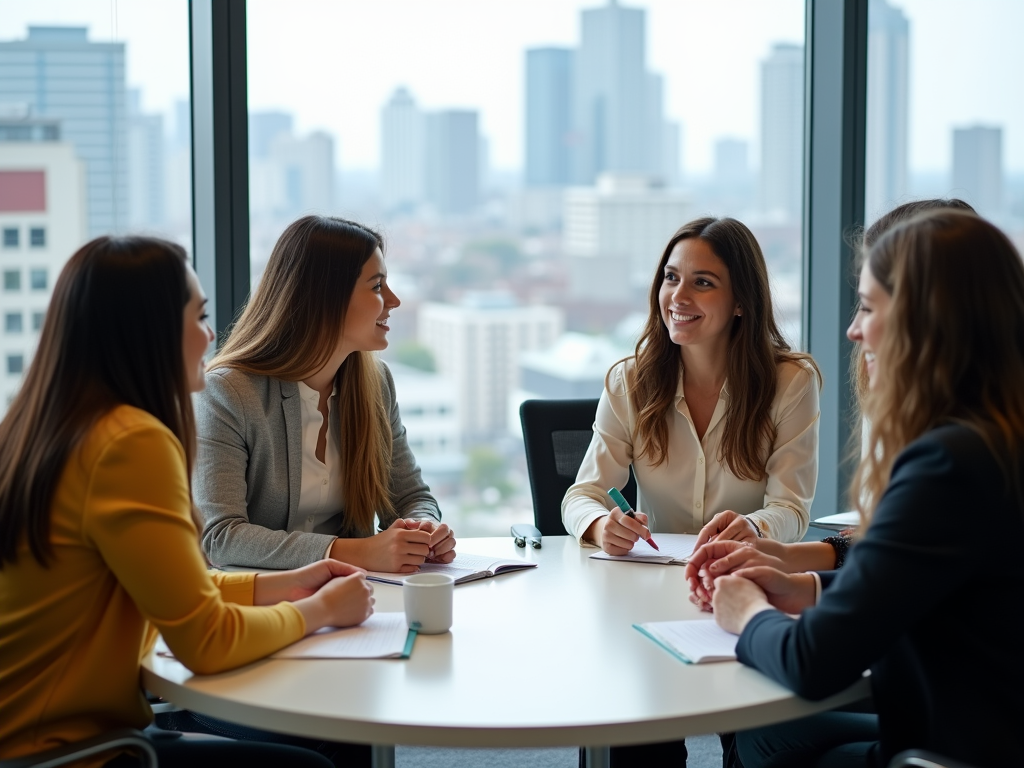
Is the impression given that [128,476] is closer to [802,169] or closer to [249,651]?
[249,651]

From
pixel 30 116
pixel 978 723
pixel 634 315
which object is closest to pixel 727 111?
pixel 634 315

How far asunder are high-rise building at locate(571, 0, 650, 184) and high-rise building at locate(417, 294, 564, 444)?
1.76 ft

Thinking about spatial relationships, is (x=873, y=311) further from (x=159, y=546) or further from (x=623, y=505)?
(x=159, y=546)

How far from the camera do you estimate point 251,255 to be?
3080 mm

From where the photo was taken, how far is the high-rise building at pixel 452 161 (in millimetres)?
3588

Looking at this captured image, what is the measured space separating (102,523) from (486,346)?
2401 mm

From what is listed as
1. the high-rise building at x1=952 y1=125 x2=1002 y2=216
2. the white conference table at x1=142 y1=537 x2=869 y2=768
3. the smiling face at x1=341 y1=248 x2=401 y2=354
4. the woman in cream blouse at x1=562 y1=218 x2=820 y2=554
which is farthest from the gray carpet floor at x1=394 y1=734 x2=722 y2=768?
the high-rise building at x1=952 y1=125 x2=1002 y2=216

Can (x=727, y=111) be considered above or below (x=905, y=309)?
above

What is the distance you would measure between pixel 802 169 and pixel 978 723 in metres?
2.70

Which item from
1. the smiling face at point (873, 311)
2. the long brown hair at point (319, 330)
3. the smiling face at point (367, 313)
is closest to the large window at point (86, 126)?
the long brown hair at point (319, 330)

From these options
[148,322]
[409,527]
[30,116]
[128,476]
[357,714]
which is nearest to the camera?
[357,714]

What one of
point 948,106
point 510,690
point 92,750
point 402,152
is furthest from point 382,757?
point 948,106

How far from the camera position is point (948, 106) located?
152 inches

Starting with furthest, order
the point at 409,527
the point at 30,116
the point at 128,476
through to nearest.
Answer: the point at 30,116, the point at 409,527, the point at 128,476
